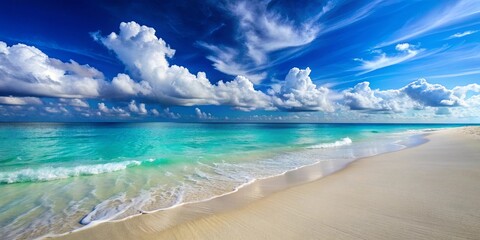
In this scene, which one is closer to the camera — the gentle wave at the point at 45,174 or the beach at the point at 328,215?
the beach at the point at 328,215

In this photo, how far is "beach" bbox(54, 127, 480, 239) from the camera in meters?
3.91

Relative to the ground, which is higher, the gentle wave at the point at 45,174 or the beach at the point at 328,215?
the beach at the point at 328,215

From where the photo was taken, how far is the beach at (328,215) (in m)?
3.91

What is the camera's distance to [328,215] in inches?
183

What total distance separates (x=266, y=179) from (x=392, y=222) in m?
5.35

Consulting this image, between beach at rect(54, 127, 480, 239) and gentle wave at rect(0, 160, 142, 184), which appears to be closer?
beach at rect(54, 127, 480, 239)

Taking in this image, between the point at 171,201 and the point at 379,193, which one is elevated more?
the point at 379,193

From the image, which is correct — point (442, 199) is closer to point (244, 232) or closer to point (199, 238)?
point (244, 232)

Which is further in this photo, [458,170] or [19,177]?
[19,177]

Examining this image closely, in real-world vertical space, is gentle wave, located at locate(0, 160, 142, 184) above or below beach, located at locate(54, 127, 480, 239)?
below

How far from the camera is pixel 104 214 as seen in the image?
17.9 feet

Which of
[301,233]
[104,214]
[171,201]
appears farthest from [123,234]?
[301,233]

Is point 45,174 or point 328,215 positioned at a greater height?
point 328,215

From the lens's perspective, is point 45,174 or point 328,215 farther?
point 45,174
